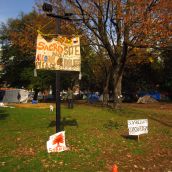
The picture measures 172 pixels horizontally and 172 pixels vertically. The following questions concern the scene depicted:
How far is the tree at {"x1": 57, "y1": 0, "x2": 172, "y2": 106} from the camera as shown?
24.0 meters

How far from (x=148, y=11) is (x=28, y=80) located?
34.4m

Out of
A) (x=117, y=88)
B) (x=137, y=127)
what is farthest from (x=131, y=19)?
(x=137, y=127)

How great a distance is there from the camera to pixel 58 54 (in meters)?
11.9

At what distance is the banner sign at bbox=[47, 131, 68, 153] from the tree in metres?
14.1

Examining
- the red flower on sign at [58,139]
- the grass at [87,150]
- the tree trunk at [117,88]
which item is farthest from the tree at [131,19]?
the red flower on sign at [58,139]

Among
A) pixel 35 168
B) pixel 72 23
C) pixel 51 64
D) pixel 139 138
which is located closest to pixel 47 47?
pixel 51 64

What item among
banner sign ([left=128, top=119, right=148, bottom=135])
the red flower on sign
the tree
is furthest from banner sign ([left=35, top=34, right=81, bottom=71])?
the tree

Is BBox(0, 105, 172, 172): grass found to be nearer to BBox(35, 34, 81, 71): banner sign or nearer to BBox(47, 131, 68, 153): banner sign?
BBox(47, 131, 68, 153): banner sign

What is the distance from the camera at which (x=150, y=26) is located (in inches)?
931

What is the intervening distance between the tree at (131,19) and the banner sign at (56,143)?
46.3 ft

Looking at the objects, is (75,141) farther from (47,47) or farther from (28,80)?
(28,80)

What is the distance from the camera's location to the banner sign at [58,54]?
11.7 metres

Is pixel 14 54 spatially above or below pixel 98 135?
above

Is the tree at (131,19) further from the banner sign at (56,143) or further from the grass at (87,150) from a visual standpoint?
the banner sign at (56,143)
